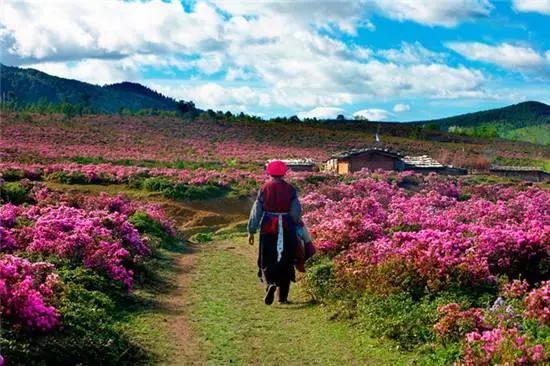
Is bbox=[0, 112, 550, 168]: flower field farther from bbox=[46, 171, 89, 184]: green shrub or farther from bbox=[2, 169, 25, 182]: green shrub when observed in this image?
bbox=[46, 171, 89, 184]: green shrub

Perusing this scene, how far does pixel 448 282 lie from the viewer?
9.30 metres

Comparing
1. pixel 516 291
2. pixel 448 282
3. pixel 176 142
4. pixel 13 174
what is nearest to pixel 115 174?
pixel 13 174

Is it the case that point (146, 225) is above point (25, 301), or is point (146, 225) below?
below

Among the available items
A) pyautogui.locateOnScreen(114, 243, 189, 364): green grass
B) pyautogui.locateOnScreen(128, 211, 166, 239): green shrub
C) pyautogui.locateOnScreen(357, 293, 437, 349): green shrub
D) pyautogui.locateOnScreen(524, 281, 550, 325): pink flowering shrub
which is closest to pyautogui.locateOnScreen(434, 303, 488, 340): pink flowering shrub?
pyautogui.locateOnScreen(357, 293, 437, 349): green shrub

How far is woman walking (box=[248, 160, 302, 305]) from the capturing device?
36.1 ft

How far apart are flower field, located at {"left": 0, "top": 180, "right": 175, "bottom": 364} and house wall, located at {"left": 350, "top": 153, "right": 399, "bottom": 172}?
106ft

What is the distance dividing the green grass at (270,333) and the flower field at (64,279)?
121cm

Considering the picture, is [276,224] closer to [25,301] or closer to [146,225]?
[25,301]

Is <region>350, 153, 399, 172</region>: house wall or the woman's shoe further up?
<region>350, 153, 399, 172</region>: house wall

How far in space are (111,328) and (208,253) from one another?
10.5m

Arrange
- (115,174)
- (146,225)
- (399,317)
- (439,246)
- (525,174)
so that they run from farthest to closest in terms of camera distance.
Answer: (525,174) < (115,174) < (146,225) < (439,246) < (399,317)

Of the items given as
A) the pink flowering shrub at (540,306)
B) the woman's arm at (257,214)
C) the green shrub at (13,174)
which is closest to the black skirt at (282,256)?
the woman's arm at (257,214)

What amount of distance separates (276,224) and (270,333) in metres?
2.29

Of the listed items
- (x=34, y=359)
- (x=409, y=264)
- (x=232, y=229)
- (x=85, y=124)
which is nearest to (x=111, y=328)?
(x=34, y=359)
